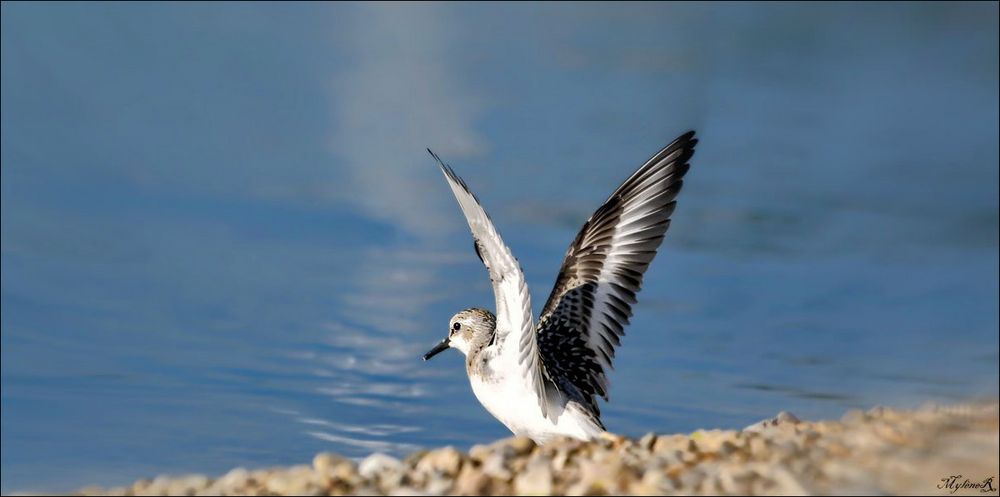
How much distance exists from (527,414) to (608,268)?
204 cm

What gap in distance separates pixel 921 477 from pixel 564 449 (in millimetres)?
2325

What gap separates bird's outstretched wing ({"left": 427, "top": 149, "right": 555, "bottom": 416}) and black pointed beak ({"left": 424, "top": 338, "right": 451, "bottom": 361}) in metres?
1.80

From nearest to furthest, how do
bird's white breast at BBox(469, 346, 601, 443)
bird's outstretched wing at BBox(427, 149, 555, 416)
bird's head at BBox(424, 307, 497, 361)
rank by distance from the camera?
bird's outstretched wing at BBox(427, 149, 555, 416) < bird's white breast at BBox(469, 346, 601, 443) < bird's head at BBox(424, 307, 497, 361)

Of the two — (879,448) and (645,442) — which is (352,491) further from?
(879,448)

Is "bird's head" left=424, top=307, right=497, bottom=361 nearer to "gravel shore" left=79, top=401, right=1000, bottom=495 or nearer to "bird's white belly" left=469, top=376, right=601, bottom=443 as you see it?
"bird's white belly" left=469, top=376, right=601, bottom=443

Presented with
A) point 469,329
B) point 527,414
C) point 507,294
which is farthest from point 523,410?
point 469,329

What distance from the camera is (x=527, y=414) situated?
8172 millimetres

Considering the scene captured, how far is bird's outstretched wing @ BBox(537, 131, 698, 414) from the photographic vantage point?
365 inches

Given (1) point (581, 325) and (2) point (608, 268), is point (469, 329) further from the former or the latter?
(2) point (608, 268)

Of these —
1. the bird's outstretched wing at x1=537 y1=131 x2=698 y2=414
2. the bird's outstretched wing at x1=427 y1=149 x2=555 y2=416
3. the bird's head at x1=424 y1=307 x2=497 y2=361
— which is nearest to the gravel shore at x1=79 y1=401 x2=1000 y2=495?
the bird's outstretched wing at x1=427 y1=149 x2=555 y2=416

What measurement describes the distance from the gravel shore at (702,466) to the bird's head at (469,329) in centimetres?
233

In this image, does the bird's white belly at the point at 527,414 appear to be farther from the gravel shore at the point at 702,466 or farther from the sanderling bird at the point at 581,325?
the gravel shore at the point at 702,466

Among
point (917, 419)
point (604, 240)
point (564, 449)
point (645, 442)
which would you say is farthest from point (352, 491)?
point (604, 240)

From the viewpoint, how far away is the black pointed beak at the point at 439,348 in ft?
32.2
